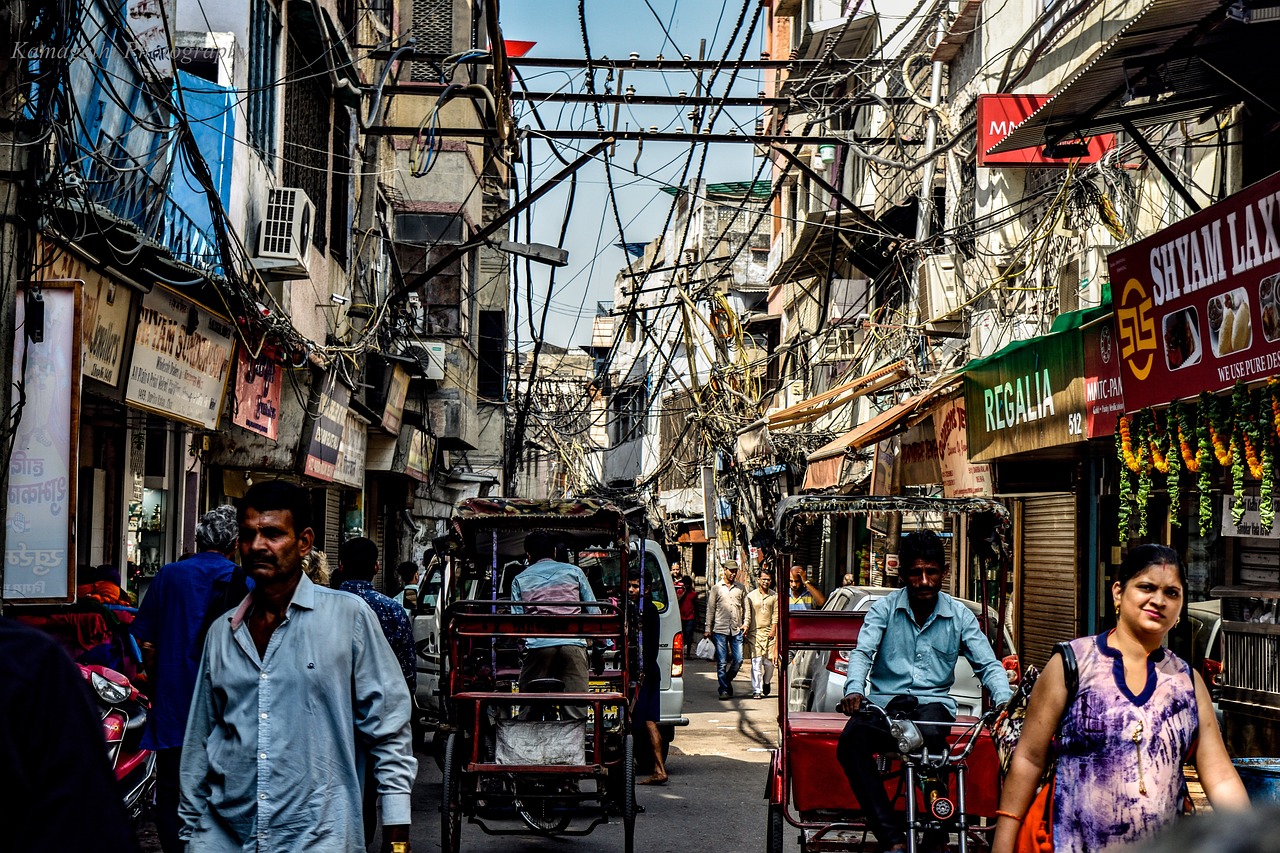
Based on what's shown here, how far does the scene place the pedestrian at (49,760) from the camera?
76.7 inches

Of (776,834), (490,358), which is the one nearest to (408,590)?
(776,834)

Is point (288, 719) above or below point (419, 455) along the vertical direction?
below

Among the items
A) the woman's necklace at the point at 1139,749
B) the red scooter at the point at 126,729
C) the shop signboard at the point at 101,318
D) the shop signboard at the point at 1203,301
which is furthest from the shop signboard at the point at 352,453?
the woman's necklace at the point at 1139,749

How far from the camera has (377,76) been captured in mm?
21578

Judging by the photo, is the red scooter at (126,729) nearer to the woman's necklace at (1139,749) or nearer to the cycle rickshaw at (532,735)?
the cycle rickshaw at (532,735)

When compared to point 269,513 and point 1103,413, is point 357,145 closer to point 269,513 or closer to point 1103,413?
point 1103,413

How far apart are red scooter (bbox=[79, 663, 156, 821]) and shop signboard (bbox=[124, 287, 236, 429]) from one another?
2.43m

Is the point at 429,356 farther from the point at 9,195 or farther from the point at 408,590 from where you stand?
the point at 9,195

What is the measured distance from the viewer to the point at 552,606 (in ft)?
31.6

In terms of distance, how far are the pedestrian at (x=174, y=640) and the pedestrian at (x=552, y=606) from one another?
2954 mm

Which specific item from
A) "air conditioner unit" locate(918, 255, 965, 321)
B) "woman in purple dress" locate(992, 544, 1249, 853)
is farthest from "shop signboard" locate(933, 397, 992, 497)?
"woman in purple dress" locate(992, 544, 1249, 853)

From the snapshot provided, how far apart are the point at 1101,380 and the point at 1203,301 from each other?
78.2 inches

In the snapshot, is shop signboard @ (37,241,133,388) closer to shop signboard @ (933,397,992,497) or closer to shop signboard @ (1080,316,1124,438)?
shop signboard @ (1080,316,1124,438)

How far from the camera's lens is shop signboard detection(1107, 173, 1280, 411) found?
7.75 metres
